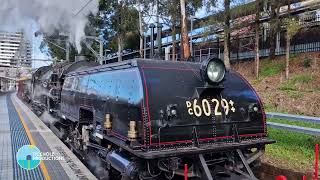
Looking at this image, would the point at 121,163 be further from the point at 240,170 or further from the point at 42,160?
the point at 42,160

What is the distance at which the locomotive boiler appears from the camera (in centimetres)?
556

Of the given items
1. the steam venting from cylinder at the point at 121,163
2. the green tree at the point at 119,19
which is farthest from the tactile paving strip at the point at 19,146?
the green tree at the point at 119,19

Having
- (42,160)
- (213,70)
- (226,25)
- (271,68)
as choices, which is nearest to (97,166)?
(42,160)

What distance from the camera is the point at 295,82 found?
17922mm

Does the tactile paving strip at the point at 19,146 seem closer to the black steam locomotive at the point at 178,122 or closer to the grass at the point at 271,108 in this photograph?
the black steam locomotive at the point at 178,122

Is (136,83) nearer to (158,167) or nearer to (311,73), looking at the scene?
(158,167)

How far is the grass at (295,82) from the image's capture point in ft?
56.5

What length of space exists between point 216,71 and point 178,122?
1084 mm

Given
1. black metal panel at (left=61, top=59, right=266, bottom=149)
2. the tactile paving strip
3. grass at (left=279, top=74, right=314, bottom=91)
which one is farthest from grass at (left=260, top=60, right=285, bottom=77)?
black metal panel at (left=61, top=59, right=266, bottom=149)

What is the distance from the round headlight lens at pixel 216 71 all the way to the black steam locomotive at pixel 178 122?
16 millimetres

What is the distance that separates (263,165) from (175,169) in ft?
9.90

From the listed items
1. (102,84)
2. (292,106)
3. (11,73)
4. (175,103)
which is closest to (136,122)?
(175,103)

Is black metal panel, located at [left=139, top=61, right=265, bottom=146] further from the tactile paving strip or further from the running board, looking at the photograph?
the tactile paving strip

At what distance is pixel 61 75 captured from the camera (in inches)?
523
